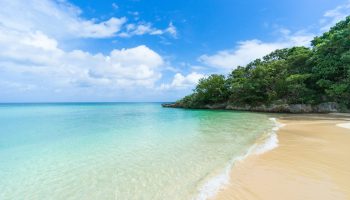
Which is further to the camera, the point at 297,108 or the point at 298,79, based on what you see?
the point at 297,108

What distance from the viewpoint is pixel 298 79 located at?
2370 centimetres

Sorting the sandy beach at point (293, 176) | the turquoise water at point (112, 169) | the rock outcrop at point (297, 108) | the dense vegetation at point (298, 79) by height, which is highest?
the dense vegetation at point (298, 79)

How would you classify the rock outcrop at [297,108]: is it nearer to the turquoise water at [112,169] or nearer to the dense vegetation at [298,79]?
the dense vegetation at [298,79]

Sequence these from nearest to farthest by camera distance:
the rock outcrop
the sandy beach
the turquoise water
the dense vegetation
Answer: the sandy beach < the turquoise water < the dense vegetation < the rock outcrop

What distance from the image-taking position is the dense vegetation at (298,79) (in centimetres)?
2095

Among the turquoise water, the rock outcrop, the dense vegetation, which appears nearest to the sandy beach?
the turquoise water

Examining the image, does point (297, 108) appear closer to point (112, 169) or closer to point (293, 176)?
point (293, 176)

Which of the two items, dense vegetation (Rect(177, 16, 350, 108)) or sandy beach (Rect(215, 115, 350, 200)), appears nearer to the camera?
sandy beach (Rect(215, 115, 350, 200))

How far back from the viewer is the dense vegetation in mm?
20953

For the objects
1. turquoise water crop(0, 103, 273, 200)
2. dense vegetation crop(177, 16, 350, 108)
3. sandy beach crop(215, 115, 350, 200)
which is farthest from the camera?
dense vegetation crop(177, 16, 350, 108)

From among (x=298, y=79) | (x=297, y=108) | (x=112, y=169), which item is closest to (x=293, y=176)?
(x=112, y=169)

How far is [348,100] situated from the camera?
2219 cm

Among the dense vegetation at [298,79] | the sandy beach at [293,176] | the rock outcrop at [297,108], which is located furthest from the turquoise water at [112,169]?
the rock outcrop at [297,108]

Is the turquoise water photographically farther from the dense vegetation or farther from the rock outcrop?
the rock outcrop
